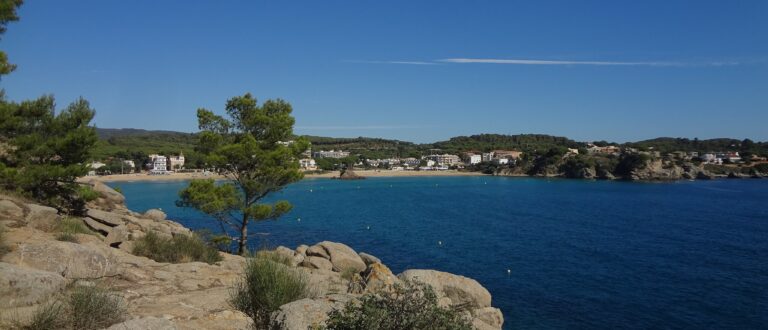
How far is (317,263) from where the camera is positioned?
21.4 m

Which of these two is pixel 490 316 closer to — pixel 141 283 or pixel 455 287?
pixel 455 287

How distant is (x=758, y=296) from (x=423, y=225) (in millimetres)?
29291

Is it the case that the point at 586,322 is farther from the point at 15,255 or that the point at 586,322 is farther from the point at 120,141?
the point at 120,141

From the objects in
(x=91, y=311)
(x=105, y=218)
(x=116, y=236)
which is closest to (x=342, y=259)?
(x=116, y=236)

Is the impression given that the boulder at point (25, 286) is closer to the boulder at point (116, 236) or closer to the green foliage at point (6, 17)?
the boulder at point (116, 236)

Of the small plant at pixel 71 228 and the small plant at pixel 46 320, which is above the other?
the small plant at pixel 46 320

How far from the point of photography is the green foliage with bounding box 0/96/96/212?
20.2m

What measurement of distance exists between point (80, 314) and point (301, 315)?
276 centimetres

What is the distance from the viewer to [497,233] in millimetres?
44500

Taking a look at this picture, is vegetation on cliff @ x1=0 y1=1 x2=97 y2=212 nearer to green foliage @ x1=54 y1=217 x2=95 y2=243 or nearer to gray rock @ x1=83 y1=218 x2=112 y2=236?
gray rock @ x1=83 y1=218 x2=112 y2=236

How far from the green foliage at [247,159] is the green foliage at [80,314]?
15.6 meters

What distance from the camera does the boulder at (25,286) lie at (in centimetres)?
725

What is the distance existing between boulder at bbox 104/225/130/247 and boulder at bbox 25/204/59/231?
A: 160 centimetres

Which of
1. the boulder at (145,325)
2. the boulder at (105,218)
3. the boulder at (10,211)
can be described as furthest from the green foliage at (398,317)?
the boulder at (105,218)
